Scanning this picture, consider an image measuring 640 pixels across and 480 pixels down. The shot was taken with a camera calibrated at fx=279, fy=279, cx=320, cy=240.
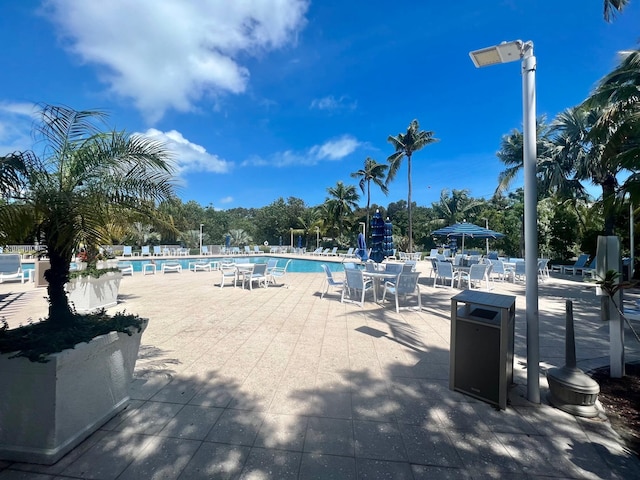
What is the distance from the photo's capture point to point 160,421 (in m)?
2.03

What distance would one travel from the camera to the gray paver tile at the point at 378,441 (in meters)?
1.74

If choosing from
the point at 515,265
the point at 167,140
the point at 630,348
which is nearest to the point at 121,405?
the point at 167,140

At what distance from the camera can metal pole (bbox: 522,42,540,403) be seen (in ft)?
7.71

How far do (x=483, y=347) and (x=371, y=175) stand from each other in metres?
26.0

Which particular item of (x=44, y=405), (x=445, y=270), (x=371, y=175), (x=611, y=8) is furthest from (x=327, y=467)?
(x=371, y=175)

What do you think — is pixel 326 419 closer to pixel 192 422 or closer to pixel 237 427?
pixel 237 427

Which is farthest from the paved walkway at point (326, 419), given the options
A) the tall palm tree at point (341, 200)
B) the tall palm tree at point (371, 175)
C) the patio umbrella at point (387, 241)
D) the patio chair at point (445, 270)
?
the tall palm tree at point (341, 200)

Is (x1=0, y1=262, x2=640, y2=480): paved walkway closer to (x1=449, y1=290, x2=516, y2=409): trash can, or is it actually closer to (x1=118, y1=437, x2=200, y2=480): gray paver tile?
(x1=118, y1=437, x2=200, y2=480): gray paver tile

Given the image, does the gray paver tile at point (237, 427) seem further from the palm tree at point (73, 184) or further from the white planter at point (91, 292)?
the white planter at point (91, 292)

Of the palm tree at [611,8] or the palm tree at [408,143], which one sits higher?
the palm tree at [408,143]

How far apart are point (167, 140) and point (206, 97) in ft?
43.6

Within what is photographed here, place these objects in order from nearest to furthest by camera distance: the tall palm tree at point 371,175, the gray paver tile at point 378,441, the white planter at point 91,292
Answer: the gray paver tile at point 378,441
the white planter at point 91,292
the tall palm tree at point 371,175

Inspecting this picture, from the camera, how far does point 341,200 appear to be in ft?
96.4

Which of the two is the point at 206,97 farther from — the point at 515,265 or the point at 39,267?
the point at 515,265
